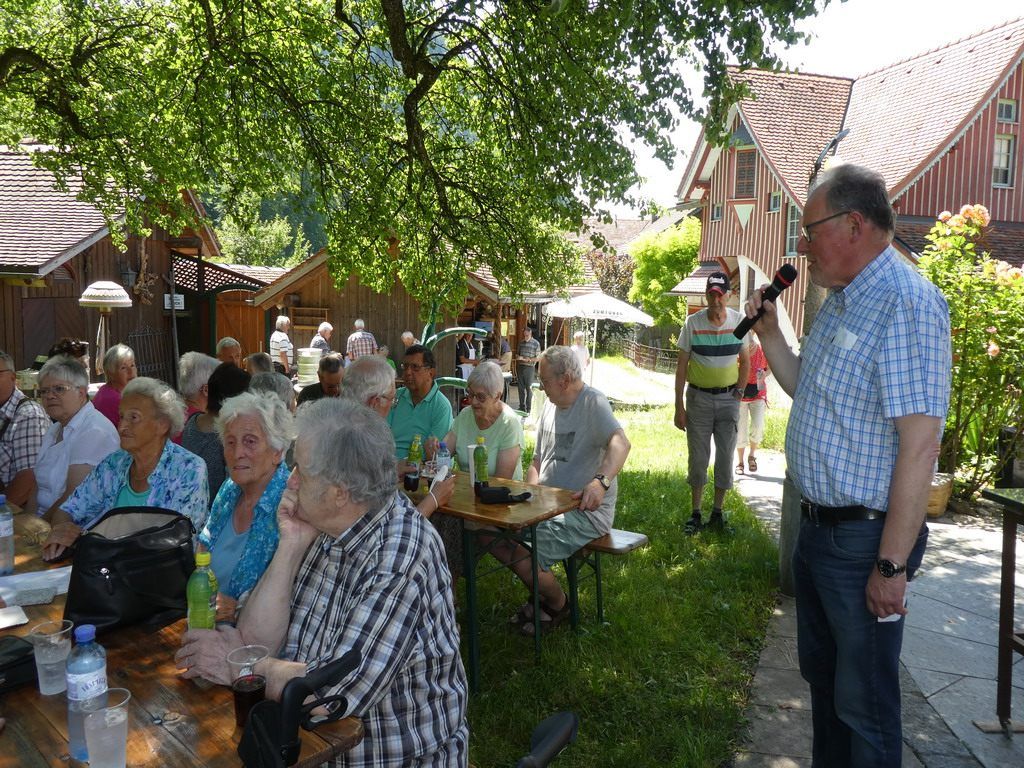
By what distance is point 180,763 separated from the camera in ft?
5.45

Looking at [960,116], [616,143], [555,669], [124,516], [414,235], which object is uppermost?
[960,116]

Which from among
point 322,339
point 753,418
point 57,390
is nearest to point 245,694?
point 57,390

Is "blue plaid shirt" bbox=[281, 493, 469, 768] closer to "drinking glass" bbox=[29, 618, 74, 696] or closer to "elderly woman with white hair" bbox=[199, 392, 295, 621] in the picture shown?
"drinking glass" bbox=[29, 618, 74, 696]

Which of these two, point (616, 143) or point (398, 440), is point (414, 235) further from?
point (398, 440)

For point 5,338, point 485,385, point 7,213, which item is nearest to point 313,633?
point 485,385

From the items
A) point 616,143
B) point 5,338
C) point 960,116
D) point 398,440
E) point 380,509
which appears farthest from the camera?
point 960,116

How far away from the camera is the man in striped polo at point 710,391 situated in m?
5.98

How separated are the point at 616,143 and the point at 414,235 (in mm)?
2668

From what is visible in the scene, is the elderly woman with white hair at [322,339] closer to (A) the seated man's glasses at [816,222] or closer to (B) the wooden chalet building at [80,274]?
(B) the wooden chalet building at [80,274]

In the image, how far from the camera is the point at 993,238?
15898 mm

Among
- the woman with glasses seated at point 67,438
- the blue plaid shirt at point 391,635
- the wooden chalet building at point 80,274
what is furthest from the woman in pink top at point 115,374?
the blue plaid shirt at point 391,635

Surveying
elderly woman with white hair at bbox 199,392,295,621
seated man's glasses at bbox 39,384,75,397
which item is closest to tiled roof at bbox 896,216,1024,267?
elderly woman with white hair at bbox 199,392,295,621

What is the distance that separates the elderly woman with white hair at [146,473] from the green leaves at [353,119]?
12.8 ft

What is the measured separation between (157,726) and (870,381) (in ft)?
7.22
